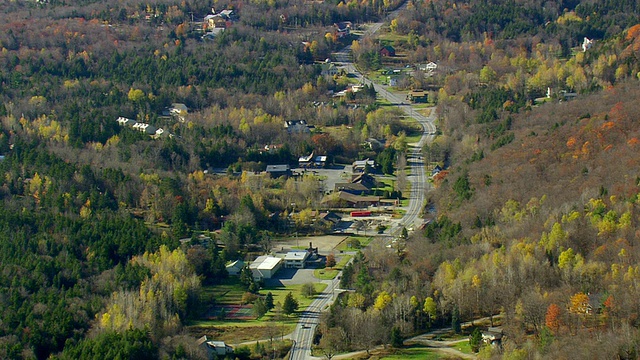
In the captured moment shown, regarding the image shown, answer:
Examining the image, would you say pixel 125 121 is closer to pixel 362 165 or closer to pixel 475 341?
pixel 362 165

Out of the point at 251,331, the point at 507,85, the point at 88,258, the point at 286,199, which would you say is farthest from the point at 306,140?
the point at 251,331

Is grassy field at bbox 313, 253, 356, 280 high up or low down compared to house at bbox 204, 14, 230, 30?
down

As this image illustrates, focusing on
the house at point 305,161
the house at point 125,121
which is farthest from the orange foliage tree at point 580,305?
the house at point 125,121

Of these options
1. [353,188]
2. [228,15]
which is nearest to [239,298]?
[353,188]

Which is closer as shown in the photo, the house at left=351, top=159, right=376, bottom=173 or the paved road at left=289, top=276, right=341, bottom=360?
the paved road at left=289, top=276, right=341, bottom=360

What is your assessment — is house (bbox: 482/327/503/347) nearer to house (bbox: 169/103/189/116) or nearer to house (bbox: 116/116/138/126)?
house (bbox: 116/116/138/126)

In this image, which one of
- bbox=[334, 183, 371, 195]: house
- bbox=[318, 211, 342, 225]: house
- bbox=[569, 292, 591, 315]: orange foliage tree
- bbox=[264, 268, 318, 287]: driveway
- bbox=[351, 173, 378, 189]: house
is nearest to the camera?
bbox=[569, 292, 591, 315]: orange foliage tree

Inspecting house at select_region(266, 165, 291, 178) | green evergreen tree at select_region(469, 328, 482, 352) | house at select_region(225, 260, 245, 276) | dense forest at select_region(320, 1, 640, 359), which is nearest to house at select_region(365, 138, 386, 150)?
dense forest at select_region(320, 1, 640, 359)

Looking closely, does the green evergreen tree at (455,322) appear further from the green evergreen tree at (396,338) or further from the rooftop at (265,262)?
the rooftop at (265,262)
